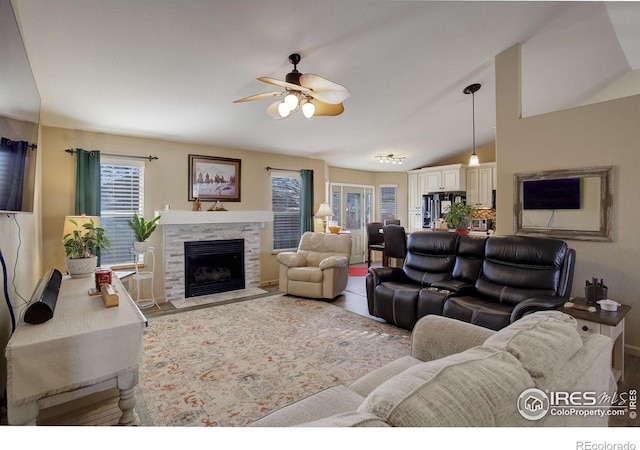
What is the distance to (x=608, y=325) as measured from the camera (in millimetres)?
2051

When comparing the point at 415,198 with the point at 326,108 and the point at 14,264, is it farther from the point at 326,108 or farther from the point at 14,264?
the point at 14,264

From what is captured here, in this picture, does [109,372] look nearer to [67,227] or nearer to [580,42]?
[67,227]

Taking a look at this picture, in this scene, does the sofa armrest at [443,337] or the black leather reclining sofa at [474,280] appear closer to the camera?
the sofa armrest at [443,337]

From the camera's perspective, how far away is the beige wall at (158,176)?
3816mm

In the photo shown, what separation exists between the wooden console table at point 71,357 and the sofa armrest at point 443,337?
1.56 meters

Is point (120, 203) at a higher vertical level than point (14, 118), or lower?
lower

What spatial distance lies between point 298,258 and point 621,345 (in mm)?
3681

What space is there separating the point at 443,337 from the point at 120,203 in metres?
4.48

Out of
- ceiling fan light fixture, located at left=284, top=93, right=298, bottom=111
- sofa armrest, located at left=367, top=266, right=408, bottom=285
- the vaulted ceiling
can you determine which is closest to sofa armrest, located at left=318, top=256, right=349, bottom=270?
sofa armrest, located at left=367, top=266, right=408, bottom=285

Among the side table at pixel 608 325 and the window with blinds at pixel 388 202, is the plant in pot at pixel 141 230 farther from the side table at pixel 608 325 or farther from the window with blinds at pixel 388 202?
the window with blinds at pixel 388 202

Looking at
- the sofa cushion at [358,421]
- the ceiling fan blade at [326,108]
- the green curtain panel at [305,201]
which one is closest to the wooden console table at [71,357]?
the sofa cushion at [358,421]

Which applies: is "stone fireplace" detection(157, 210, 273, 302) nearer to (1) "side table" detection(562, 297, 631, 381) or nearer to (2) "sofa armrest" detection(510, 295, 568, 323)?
(2) "sofa armrest" detection(510, 295, 568, 323)

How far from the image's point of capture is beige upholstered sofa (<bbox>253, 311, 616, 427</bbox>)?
2.23 feet

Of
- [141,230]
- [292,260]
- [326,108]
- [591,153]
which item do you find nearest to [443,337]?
[326,108]
